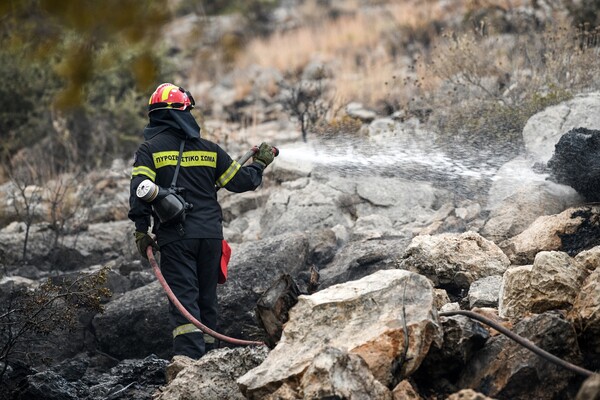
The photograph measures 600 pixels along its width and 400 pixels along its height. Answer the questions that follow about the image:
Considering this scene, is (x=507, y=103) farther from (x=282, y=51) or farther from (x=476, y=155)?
(x=282, y=51)

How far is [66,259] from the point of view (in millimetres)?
8609

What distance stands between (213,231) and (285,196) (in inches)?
116

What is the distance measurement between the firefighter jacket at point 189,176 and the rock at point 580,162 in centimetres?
248

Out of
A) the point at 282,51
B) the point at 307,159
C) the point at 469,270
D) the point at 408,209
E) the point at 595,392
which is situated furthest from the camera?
the point at 282,51

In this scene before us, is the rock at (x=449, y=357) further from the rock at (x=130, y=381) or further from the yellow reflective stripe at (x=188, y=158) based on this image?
the yellow reflective stripe at (x=188, y=158)

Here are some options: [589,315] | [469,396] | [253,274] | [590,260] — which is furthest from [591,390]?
[253,274]

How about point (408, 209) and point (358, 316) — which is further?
point (408, 209)

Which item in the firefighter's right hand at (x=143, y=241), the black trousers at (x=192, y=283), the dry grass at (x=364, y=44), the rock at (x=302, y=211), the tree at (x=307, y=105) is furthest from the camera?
the dry grass at (x=364, y=44)

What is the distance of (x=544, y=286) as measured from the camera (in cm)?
458

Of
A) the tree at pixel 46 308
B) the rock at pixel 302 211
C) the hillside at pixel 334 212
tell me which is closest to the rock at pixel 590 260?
the hillside at pixel 334 212

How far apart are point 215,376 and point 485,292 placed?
172 centimetres

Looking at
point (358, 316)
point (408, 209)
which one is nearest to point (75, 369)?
point (358, 316)

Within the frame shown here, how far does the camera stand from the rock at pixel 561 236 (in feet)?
19.3

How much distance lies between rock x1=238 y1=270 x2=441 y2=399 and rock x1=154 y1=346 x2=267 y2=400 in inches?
15.3
